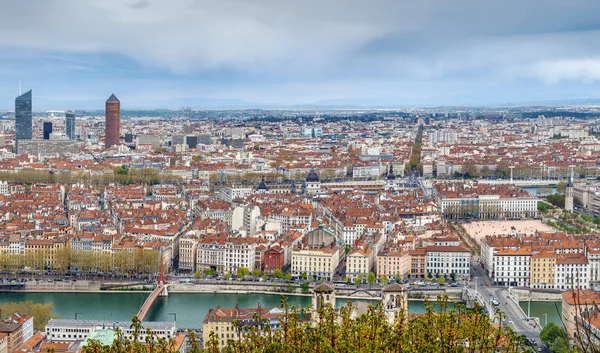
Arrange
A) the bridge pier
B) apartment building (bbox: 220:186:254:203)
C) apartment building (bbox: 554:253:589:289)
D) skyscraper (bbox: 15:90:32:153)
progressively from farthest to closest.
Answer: skyscraper (bbox: 15:90:32:153)
apartment building (bbox: 220:186:254:203)
apartment building (bbox: 554:253:589:289)
the bridge pier

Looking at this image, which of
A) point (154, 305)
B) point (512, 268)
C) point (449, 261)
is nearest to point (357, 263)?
point (449, 261)

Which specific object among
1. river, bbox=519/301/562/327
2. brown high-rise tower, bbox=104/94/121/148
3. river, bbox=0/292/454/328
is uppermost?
brown high-rise tower, bbox=104/94/121/148

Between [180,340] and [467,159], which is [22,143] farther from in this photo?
[180,340]

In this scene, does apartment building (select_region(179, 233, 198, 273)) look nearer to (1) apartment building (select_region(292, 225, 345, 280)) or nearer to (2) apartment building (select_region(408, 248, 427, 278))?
(1) apartment building (select_region(292, 225, 345, 280))

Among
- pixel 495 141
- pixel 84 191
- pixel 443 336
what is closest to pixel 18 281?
pixel 84 191

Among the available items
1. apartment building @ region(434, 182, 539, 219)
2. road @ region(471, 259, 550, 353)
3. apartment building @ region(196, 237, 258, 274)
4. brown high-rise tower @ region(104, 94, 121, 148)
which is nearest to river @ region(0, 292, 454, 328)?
road @ region(471, 259, 550, 353)

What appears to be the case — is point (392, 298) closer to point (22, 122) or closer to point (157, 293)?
point (157, 293)

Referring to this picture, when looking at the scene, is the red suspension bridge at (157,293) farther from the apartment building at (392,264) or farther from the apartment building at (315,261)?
the apartment building at (392,264)
